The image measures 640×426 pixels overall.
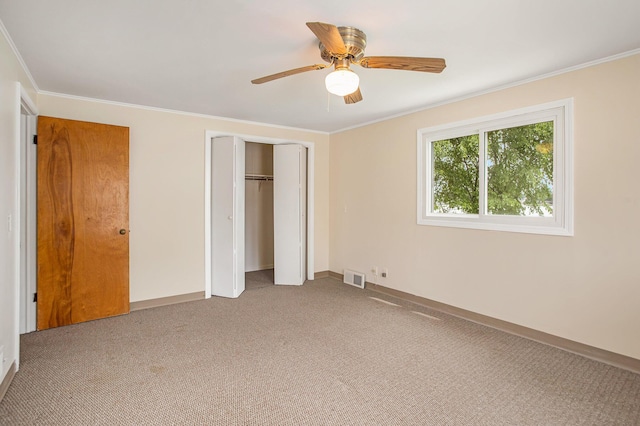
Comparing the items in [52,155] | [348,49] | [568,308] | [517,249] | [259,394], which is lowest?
[259,394]

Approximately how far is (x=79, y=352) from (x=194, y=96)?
2.60m

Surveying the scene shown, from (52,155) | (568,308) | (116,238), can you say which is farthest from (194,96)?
(568,308)

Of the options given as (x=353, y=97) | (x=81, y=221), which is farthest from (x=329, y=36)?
(x=81, y=221)

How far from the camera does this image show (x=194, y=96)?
3.58m

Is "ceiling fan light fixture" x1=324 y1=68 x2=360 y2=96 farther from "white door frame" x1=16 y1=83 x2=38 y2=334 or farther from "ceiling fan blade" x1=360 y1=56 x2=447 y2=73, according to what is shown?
"white door frame" x1=16 y1=83 x2=38 y2=334

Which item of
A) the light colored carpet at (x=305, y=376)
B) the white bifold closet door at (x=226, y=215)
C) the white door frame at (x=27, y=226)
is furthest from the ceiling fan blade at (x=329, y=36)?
the white door frame at (x=27, y=226)

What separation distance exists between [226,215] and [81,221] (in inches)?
60.7

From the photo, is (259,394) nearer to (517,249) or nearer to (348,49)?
(348,49)

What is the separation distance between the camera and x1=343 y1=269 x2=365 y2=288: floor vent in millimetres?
4883

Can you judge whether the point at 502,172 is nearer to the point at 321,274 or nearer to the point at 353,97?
the point at 353,97

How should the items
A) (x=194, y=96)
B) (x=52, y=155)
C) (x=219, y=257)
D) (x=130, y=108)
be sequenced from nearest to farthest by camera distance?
(x=52, y=155) → (x=194, y=96) → (x=130, y=108) → (x=219, y=257)

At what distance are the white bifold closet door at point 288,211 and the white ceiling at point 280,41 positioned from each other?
1551mm

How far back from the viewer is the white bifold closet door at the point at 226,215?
173 inches

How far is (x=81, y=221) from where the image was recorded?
11.5 ft
